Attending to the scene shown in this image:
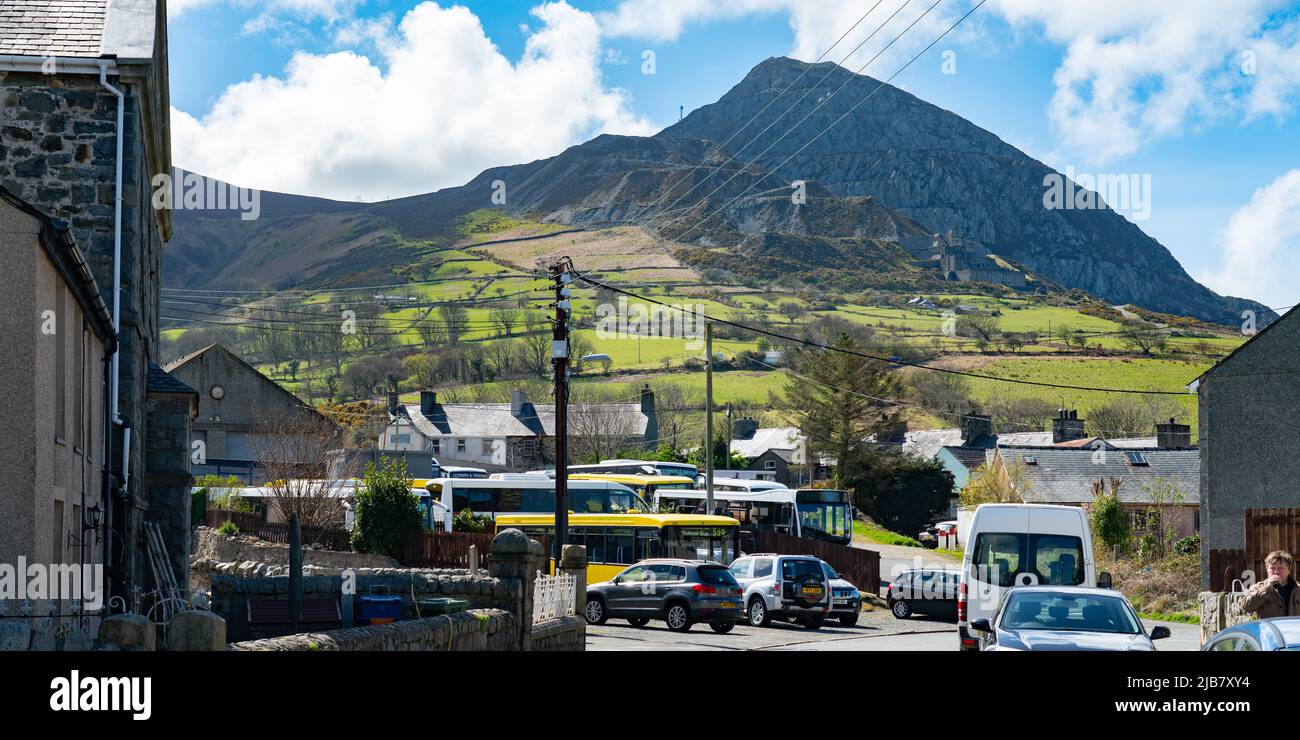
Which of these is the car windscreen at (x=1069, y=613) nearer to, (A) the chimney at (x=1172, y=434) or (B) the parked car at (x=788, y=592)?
(B) the parked car at (x=788, y=592)

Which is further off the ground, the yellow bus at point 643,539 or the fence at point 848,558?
the yellow bus at point 643,539

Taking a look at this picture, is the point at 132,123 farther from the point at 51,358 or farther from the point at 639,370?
the point at 639,370

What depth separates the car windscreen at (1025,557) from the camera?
21.7 m

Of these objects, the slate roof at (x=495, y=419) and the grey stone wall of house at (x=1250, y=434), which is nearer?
the grey stone wall of house at (x=1250, y=434)

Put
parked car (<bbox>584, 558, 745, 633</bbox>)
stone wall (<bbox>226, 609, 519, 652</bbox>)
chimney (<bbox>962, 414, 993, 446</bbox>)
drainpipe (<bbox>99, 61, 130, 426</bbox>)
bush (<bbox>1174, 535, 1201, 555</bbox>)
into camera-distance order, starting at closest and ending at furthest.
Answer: stone wall (<bbox>226, 609, 519, 652</bbox>) → drainpipe (<bbox>99, 61, 130, 426</bbox>) → parked car (<bbox>584, 558, 745, 633</bbox>) → bush (<bbox>1174, 535, 1201, 555</bbox>) → chimney (<bbox>962, 414, 993, 446</bbox>)

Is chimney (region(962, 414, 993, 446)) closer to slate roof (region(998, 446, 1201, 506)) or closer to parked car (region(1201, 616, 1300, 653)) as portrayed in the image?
slate roof (region(998, 446, 1201, 506))

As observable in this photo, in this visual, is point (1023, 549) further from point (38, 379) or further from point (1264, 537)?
point (38, 379)

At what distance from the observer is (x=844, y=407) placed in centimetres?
8388

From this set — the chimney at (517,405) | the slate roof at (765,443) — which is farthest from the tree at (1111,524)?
the chimney at (517,405)

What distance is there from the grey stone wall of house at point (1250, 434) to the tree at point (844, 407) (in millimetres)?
47368

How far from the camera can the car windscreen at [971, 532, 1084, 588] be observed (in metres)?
21.7

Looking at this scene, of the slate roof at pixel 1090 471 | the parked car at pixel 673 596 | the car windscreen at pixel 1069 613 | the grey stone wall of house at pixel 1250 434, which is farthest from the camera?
the slate roof at pixel 1090 471

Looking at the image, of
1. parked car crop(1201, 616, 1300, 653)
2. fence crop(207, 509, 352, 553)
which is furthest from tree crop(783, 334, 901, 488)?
parked car crop(1201, 616, 1300, 653)
